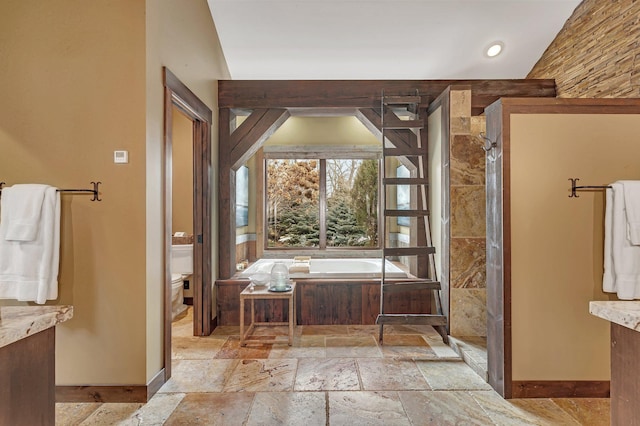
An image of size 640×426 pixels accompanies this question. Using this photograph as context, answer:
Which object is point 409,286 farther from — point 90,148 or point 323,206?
point 90,148

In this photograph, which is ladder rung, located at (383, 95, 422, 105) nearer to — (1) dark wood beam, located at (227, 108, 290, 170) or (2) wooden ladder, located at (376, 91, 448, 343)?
(2) wooden ladder, located at (376, 91, 448, 343)

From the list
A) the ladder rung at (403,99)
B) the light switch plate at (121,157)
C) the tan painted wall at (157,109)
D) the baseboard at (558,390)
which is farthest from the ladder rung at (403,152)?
the light switch plate at (121,157)

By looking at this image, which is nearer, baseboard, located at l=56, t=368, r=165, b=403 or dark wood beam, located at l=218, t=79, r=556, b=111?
baseboard, located at l=56, t=368, r=165, b=403

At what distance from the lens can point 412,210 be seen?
11.6 ft

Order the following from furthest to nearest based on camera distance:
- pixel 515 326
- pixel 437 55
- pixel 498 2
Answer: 1. pixel 437 55
2. pixel 498 2
3. pixel 515 326

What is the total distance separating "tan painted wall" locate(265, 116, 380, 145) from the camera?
535 cm

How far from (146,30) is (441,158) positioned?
265 centimetres

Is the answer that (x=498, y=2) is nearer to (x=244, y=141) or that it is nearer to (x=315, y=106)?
(x=315, y=106)

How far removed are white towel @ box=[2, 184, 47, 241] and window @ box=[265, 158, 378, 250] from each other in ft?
11.2

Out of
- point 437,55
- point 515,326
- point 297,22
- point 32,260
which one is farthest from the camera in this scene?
point 437,55

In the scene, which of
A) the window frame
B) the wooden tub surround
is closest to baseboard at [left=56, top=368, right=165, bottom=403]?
the wooden tub surround

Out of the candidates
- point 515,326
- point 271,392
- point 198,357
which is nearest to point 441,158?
point 515,326

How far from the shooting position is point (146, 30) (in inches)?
89.0

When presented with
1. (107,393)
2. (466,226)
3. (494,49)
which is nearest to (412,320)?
(466,226)
